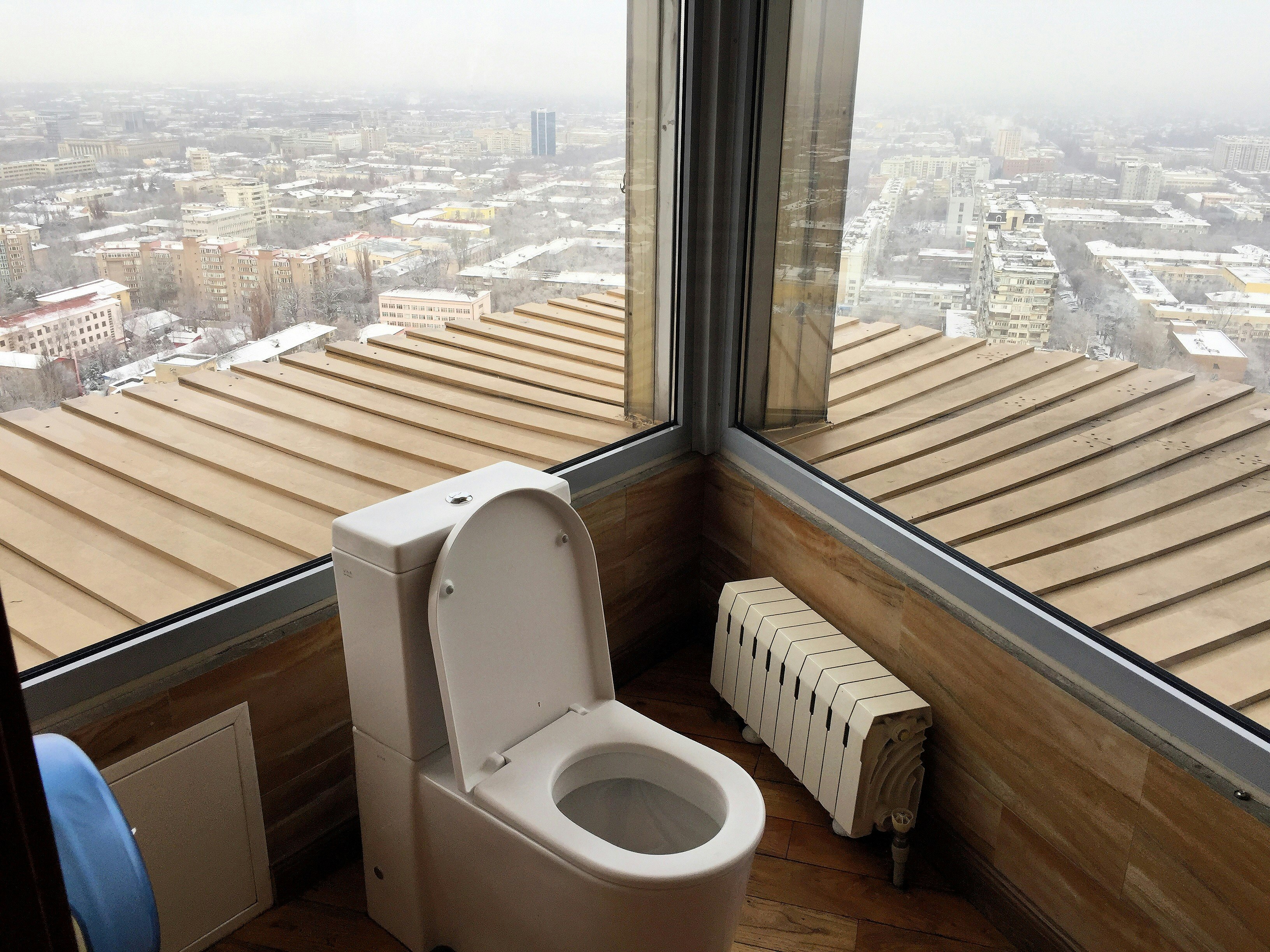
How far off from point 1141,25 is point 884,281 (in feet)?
2.39

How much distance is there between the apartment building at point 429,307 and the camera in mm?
2140

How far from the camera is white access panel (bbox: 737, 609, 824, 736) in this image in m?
2.30

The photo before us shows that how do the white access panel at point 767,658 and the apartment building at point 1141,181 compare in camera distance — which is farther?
the white access panel at point 767,658

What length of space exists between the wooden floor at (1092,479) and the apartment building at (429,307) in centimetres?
86

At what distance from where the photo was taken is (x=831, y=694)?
82.7 inches

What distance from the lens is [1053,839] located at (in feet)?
6.06

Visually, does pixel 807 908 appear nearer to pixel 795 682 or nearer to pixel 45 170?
pixel 795 682

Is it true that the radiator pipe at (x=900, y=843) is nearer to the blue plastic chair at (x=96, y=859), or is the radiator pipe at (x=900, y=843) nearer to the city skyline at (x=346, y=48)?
the blue plastic chair at (x=96, y=859)

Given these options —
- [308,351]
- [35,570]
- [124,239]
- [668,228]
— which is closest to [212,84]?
[124,239]

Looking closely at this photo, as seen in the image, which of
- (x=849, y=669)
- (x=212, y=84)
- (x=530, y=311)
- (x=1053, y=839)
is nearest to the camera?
(x=212, y=84)

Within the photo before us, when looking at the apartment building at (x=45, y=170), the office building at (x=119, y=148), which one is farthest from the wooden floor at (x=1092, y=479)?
the apartment building at (x=45, y=170)

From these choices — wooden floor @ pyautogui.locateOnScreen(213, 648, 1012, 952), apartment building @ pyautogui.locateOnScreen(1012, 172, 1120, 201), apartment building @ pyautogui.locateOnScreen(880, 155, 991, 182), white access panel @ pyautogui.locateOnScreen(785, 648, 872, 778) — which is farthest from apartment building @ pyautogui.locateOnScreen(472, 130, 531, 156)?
wooden floor @ pyautogui.locateOnScreen(213, 648, 1012, 952)

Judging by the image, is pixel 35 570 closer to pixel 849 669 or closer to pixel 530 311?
pixel 530 311

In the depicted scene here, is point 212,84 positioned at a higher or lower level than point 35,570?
higher
